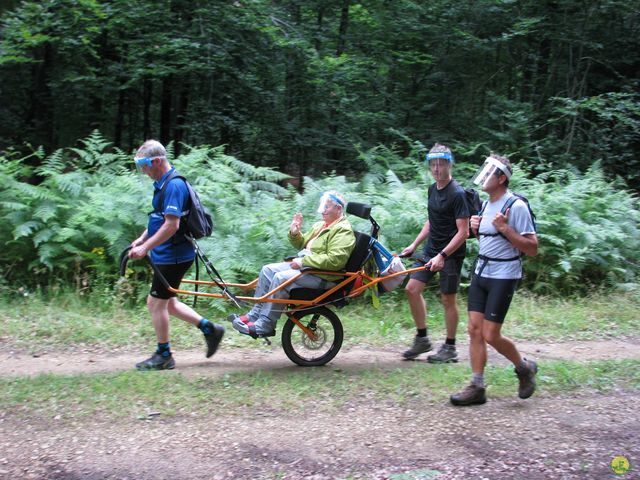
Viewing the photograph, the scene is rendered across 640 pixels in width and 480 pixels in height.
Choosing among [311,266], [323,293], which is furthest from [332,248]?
[323,293]

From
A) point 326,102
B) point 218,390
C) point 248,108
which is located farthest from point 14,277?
point 326,102

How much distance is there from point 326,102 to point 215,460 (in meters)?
11.7

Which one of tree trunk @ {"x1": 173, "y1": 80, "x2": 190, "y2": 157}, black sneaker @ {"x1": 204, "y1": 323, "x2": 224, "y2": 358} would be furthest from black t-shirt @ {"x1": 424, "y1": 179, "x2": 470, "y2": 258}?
tree trunk @ {"x1": 173, "y1": 80, "x2": 190, "y2": 157}

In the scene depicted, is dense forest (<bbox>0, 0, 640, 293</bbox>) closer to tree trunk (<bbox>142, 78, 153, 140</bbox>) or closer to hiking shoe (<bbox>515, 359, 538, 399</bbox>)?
tree trunk (<bbox>142, 78, 153, 140</bbox>)

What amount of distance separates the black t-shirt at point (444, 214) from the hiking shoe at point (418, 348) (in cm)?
94

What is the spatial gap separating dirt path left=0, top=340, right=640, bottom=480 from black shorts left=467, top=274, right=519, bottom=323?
875 millimetres

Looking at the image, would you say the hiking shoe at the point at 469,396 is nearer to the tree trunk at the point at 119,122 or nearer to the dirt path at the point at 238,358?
the dirt path at the point at 238,358

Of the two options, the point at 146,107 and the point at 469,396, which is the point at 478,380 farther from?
the point at 146,107

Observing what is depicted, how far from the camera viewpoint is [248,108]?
47.7 feet

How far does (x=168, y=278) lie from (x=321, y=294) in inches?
57.9

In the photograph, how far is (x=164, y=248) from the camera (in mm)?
5508

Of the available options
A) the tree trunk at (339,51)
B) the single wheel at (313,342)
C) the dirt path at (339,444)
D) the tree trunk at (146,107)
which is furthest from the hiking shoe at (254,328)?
the tree trunk at (146,107)

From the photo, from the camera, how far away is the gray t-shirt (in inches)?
183

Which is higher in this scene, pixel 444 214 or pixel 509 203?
pixel 509 203
